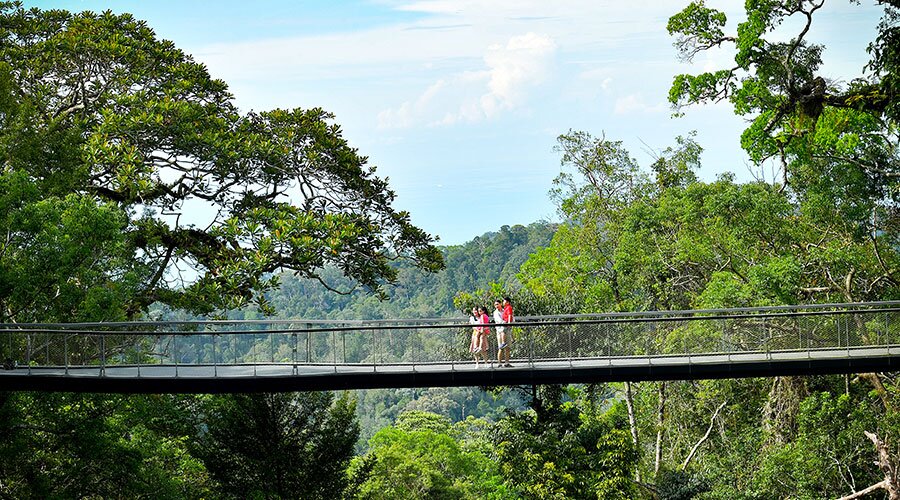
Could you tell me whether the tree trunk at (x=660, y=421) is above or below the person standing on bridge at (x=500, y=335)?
below

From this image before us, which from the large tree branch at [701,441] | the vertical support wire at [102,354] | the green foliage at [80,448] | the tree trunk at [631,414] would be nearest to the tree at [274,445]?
the green foliage at [80,448]

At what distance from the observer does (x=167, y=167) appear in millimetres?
21516

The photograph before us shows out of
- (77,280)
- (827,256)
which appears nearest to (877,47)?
(827,256)

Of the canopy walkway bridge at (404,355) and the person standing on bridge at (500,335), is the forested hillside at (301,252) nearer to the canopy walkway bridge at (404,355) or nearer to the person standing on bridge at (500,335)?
the canopy walkway bridge at (404,355)

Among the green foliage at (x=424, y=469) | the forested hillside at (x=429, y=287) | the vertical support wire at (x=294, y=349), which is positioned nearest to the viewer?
the vertical support wire at (x=294, y=349)

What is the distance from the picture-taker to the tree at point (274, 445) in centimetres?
2150

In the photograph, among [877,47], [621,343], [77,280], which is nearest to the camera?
[877,47]

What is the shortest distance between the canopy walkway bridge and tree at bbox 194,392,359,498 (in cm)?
500

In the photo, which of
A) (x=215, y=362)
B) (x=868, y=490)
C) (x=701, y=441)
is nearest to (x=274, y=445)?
(x=215, y=362)

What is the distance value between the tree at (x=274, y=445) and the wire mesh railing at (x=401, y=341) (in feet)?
15.4

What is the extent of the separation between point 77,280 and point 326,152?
657 centimetres

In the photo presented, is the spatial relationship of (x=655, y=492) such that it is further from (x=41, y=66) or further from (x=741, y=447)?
(x=41, y=66)

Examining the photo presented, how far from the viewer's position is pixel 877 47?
14.6m

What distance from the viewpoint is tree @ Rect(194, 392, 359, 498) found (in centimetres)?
2150
